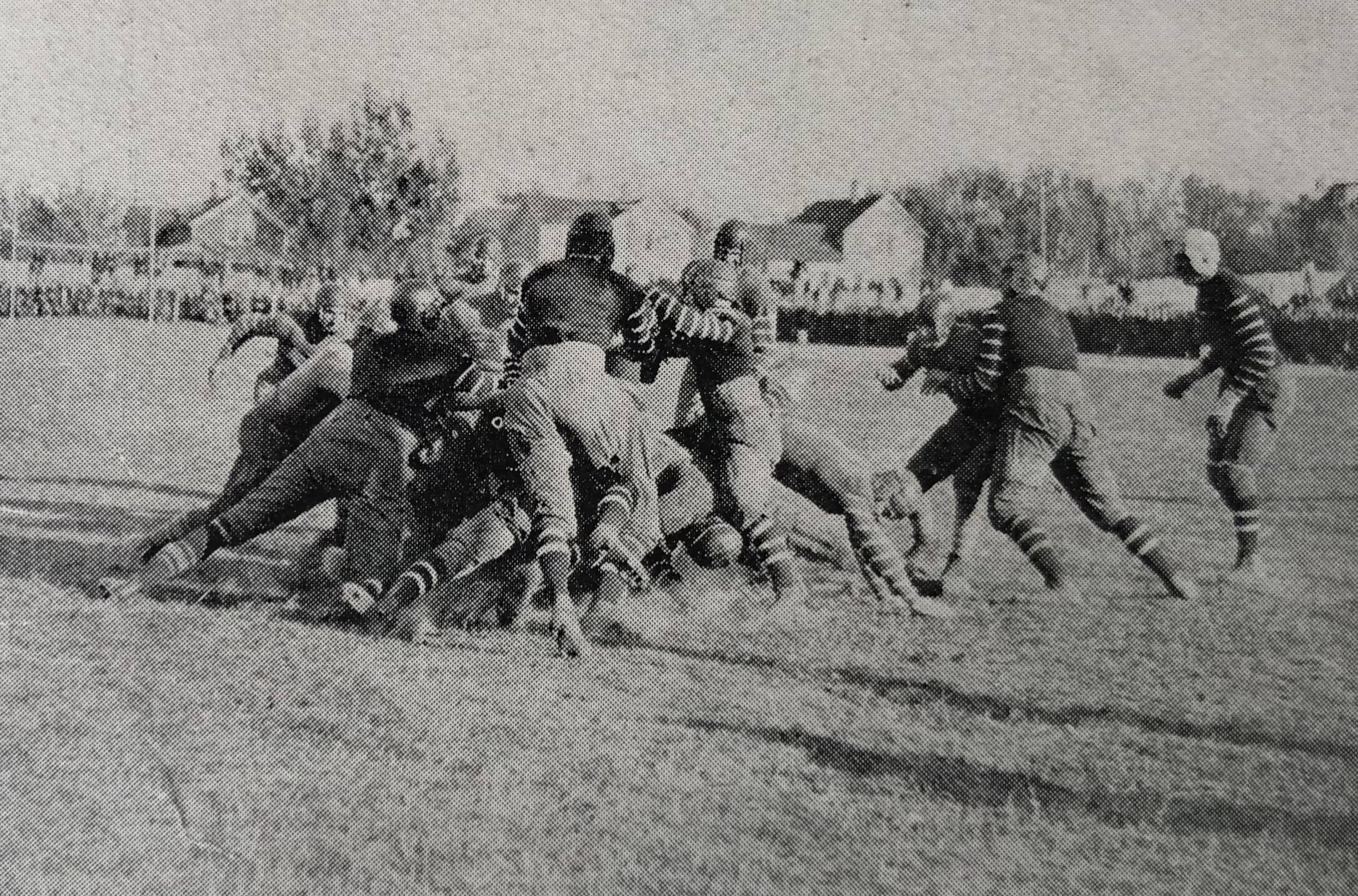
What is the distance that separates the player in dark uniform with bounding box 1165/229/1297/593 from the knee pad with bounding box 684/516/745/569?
1.37 meters

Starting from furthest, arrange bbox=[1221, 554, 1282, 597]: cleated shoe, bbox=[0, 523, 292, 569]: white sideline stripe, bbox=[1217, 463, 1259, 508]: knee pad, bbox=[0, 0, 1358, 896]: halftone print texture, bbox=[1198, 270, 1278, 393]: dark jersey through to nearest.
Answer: bbox=[0, 523, 292, 569]: white sideline stripe < bbox=[1217, 463, 1259, 508]: knee pad < bbox=[1198, 270, 1278, 393]: dark jersey < bbox=[1221, 554, 1282, 597]: cleated shoe < bbox=[0, 0, 1358, 896]: halftone print texture

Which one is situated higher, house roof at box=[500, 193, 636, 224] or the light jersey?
house roof at box=[500, 193, 636, 224]

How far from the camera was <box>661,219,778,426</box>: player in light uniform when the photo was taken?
14.0ft

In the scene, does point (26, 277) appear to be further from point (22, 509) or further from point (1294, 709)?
point (1294, 709)

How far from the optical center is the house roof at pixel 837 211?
4168 millimetres

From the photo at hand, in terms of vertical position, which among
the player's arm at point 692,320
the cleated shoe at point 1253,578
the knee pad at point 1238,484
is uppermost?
the player's arm at point 692,320

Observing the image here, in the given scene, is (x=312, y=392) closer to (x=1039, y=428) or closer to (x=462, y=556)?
(x=462, y=556)

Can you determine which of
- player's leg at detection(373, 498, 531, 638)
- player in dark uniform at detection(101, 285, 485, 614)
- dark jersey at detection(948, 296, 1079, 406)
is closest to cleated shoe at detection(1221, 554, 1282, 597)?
dark jersey at detection(948, 296, 1079, 406)

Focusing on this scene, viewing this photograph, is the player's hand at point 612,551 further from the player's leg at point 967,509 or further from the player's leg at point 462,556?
the player's leg at point 967,509

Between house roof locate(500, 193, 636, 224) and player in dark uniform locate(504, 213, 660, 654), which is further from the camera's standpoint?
house roof locate(500, 193, 636, 224)

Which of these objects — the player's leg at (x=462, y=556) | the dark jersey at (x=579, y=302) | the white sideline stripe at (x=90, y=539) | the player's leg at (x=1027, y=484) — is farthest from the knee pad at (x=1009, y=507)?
the white sideline stripe at (x=90, y=539)

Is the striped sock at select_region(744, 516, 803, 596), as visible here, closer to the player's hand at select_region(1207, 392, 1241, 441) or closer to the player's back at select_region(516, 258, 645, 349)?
the player's back at select_region(516, 258, 645, 349)

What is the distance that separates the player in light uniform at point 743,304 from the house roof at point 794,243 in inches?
2.2

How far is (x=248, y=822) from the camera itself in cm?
350
